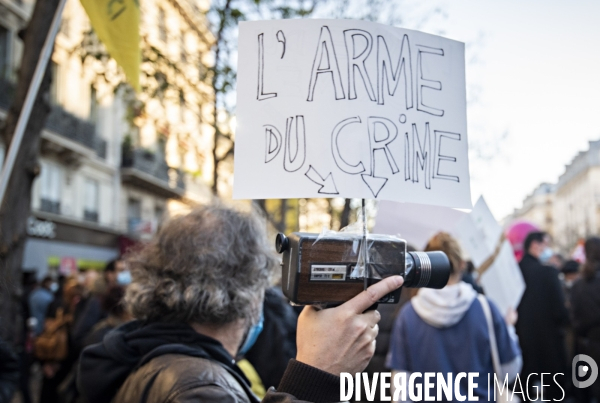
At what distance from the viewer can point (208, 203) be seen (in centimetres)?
210

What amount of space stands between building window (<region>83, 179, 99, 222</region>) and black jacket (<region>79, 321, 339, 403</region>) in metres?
21.3

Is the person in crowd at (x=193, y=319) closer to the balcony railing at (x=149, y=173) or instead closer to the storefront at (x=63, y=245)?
the storefront at (x=63, y=245)

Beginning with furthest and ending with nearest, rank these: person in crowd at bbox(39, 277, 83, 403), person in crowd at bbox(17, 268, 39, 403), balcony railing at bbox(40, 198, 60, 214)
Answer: balcony railing at bbox(40, 198, 60, 214) → person in crowd at bbox(17, 268, 39, 403) → person in crowd at bbox(39, 277, 83, 403)

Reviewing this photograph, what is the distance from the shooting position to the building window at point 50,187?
62.7 ft

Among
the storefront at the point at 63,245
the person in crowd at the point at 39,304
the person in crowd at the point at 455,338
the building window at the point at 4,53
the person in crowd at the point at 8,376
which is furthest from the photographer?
the storefront at the point at 63,245

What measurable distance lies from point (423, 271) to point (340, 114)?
410 mm

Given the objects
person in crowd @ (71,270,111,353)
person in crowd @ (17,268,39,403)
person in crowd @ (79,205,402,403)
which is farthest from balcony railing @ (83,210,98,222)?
person in crowd @ (79,205,402,403)

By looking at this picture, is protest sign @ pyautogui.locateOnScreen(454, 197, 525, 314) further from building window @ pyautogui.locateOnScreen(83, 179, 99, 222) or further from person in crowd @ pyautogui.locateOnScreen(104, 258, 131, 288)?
building window @ pyautogui.locateOnScreen(83, 179, 99, 222)

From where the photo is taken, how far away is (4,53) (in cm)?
1691

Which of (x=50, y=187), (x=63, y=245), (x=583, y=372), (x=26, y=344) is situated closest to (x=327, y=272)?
(x=583, y=372)

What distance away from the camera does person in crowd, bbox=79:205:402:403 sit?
146cm

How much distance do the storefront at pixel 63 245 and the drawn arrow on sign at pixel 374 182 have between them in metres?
16.3

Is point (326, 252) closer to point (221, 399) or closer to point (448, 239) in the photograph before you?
point (221, 399)

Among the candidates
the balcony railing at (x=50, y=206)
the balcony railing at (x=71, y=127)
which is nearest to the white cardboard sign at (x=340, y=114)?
the balcony railing at (x=50, y=206)
